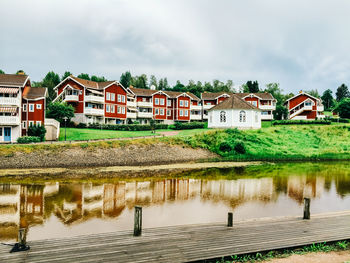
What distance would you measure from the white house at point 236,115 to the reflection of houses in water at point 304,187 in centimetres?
2835

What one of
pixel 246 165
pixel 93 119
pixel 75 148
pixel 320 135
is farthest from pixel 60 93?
pixel 320 135

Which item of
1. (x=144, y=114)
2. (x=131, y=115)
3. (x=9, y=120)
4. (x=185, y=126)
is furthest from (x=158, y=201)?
(x=144, y=114)

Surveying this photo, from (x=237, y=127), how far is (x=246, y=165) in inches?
790

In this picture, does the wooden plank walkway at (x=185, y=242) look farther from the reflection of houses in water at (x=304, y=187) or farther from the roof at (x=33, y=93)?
the roof at (x=33, y=93)

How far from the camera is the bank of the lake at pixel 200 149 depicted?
34406 mm

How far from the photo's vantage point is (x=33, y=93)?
1804 inches

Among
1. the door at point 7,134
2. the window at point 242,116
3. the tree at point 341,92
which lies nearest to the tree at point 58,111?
the door at point 7,134

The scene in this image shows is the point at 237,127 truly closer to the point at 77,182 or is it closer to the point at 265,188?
the point at 265,188

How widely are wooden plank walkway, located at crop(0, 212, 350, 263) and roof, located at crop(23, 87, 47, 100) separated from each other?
3753cm

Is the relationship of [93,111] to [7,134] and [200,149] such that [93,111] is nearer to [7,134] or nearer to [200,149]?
[7,134]

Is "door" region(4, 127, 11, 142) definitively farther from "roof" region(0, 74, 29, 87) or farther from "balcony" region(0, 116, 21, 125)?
"roof" region(0, 74, 29, 87)

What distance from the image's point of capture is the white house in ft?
190

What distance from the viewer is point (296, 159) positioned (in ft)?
146

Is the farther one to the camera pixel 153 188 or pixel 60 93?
pixel 60 93
